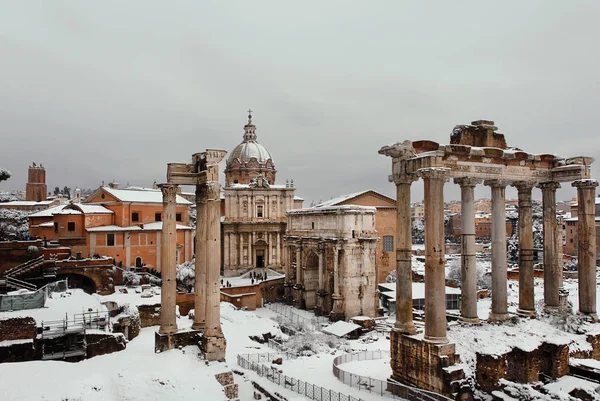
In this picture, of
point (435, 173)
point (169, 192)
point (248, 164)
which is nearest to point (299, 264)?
point (248, 164)

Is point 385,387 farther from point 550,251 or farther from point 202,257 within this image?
point 550,251

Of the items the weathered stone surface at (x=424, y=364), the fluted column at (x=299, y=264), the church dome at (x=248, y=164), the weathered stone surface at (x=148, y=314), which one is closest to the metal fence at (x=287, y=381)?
the weathered stone surface at (x=424, y=364)

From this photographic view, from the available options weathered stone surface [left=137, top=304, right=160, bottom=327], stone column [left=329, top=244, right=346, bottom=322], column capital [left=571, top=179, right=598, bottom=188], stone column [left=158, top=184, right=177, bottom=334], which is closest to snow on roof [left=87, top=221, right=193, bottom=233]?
weathered stone surface [left=137, top=304, right=160, bottom=327]

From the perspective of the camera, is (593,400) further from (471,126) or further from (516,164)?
(471,126)

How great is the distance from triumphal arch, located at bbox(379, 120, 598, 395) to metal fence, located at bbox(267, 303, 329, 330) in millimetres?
17422

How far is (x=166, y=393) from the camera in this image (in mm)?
12438

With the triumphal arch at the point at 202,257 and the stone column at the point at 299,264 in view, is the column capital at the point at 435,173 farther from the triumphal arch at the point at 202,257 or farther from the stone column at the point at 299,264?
the stone column at the point at 299,264

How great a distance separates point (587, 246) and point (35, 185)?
309 ft

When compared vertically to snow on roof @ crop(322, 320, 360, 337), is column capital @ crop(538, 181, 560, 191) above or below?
above

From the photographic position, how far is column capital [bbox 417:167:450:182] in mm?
13562

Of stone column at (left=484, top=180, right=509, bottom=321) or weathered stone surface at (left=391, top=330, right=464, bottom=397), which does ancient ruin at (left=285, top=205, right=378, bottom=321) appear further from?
weathered stone surface at (left=391, top=330, right=464, bottom=397)

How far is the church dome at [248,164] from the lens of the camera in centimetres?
5231

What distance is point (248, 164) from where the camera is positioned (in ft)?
172

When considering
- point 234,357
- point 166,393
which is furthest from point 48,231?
point 166,393
